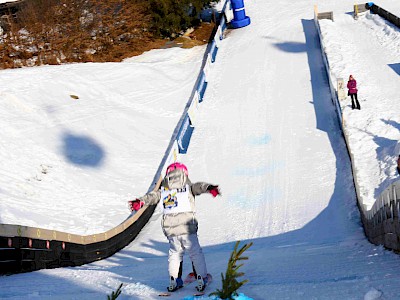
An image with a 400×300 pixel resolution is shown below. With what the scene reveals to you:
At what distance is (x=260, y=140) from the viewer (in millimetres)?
22203

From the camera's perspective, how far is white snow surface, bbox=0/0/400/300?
9305 millimetres

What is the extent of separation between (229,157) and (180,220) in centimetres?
1334

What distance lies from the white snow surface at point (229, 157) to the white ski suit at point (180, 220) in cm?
37

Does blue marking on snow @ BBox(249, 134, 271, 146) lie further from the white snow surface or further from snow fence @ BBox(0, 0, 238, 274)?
snow fence @ BBox(0, 0, 238, 274)

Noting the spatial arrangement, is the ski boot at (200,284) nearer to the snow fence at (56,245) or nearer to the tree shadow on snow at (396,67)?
the snow fence at (56,245)

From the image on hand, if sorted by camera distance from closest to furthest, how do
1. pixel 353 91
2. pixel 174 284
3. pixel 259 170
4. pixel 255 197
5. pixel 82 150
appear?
pixel 174 284 < pixel 255 197 < pixel 259 170 < pixel 82 150 < pixel 353 91

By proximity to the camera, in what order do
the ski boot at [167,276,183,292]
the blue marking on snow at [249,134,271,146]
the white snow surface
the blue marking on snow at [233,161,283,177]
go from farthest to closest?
the blue marking on snow at [249,134,271,146] < the blue marking on snow at [233,161,283,177] < the white snow surface < the ski boot at [167,276,183,292]

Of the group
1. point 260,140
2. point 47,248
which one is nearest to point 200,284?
point 47,248

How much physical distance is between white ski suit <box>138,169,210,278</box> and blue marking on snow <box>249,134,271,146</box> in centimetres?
1393

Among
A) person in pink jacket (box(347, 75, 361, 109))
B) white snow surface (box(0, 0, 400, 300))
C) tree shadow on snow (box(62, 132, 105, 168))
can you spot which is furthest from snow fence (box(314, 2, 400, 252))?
tree shadow on snow (box(62, 132, 105, 168))

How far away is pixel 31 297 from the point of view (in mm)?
8406

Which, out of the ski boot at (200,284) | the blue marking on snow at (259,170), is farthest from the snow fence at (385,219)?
the blue marking on snow at (259,170)

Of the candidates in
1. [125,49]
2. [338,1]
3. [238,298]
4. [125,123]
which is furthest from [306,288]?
[338,1]

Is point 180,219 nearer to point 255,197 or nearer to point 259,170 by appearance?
point 255,197
